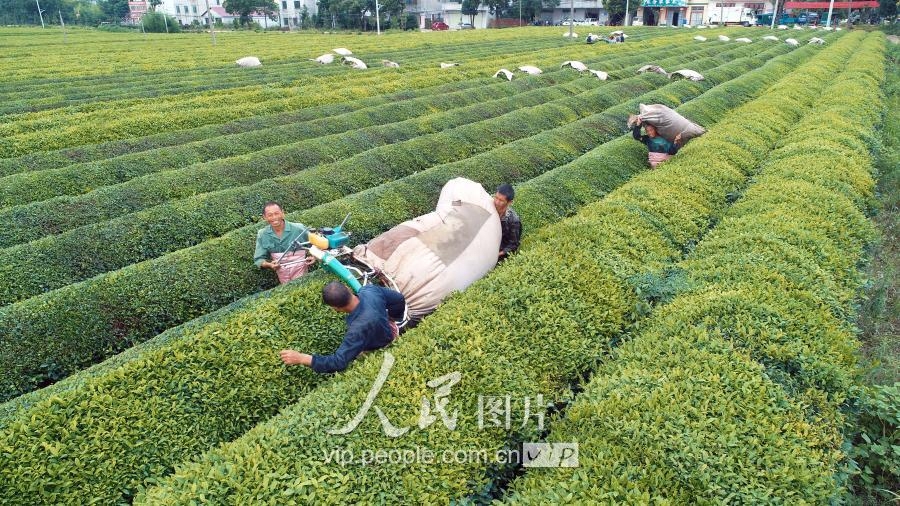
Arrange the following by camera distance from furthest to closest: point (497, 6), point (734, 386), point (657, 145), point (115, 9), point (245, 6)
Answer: point (115, 9) < point (497, 6) < point (245, 6) < point (657, 145) < point (734, 386)

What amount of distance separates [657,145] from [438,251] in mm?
7065

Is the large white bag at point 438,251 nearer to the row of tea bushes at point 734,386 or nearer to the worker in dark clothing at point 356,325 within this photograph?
the worker in dark clothing at point 356,325

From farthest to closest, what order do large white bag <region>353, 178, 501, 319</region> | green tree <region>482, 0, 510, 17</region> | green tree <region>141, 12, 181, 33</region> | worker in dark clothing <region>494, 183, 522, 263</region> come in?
green tree <region>482, 0, 510, 17</region>
green tree <region>141, 12, 181, 33</region>
worker in dark clothing <region>494, 183, 522, 263</region>
large white bag <region>353, 178, 501, 319</region>

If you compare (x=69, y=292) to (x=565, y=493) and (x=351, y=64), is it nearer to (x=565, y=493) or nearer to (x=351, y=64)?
(x=565, y=493)

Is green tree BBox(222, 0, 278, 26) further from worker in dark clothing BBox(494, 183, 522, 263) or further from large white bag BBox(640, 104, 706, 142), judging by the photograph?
→ worker in dark clothing BBox(494, 183, 522, 263)

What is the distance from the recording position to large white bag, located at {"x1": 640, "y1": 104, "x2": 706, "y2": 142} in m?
10.9

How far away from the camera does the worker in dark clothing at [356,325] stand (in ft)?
15.3

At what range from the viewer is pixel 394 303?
5430 millimetres

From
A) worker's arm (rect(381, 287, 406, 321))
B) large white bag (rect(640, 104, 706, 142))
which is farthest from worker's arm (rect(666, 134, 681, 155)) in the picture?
worker's arm (rect(381, 287, 406, 321))

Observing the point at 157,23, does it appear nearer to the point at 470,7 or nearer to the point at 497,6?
the point at 470,7

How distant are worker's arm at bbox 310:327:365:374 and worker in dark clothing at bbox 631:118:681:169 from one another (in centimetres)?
839

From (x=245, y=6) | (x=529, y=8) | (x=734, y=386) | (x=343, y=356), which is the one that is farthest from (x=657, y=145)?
(x=529, y=8)

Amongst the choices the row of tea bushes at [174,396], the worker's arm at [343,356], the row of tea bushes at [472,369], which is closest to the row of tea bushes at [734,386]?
the row of tea bushes at [472,369]

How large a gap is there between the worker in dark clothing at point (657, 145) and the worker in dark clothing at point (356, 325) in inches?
307
